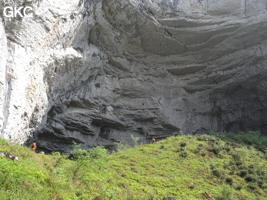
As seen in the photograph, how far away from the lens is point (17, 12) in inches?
644

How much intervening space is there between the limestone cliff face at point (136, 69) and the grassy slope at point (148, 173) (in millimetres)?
5468

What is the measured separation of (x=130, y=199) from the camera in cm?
948

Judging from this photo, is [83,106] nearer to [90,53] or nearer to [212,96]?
[90,53]

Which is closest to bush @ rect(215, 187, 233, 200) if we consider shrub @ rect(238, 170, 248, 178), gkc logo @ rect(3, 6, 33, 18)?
shrub @ rect(238, 170, 248, 178)

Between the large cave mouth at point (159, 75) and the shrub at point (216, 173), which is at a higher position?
the large cave mouth at point (159, 75)

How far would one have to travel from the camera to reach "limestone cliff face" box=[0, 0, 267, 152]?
18.2 metres

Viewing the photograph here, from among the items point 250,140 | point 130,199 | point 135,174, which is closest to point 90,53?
point 135,174

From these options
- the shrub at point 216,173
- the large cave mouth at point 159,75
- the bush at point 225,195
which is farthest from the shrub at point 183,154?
the bush at point 225,195

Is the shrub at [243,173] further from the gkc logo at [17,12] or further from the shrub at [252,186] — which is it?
the gkc logo at [17,12]

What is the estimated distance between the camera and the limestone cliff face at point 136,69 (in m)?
18.2

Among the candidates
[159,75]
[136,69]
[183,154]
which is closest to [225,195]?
[183,154]

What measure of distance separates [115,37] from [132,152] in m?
10.8

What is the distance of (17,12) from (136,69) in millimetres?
12781

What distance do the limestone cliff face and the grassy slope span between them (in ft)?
17.9
